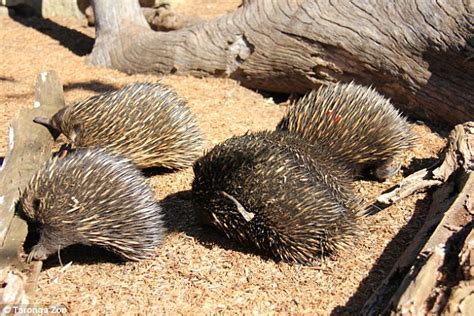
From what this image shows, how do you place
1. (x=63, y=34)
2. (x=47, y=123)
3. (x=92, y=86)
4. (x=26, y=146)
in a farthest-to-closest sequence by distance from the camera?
(x=63, y=34), (x=92, y=86), (x=47, y=123), (x=26, y=146)

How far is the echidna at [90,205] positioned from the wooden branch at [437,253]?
1.70 m

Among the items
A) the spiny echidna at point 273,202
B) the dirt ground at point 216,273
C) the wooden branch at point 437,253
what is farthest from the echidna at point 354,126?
the spiny echidna at point 273,202

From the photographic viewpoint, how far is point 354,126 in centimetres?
540

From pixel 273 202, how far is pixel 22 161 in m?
2.01

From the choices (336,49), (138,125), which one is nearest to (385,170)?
(336,49)

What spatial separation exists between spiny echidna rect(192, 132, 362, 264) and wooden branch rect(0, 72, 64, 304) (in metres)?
1.31

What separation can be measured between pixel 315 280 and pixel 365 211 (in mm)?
978

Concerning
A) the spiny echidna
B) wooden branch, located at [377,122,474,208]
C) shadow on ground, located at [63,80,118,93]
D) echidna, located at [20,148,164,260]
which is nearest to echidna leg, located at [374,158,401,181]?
wooden branch, located at [377,122,474,208]

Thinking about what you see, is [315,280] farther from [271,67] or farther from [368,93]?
[271,67]

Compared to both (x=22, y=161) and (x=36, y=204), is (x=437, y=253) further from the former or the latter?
(x=22, y=161)

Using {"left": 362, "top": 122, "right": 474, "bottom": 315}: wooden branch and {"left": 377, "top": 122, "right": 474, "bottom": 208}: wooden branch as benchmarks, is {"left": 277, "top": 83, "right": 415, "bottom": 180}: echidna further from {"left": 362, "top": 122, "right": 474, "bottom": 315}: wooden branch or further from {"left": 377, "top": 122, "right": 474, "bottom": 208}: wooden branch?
{"left": 362, "top": 122, "right": 474, "bottom": 315}: wooden branch

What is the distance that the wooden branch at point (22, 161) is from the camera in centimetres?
391

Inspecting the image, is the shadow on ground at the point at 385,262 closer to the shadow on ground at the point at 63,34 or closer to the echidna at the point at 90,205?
the echidna at the point at 90,205

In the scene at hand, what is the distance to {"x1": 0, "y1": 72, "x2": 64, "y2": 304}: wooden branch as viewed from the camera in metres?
Result: 3.91
